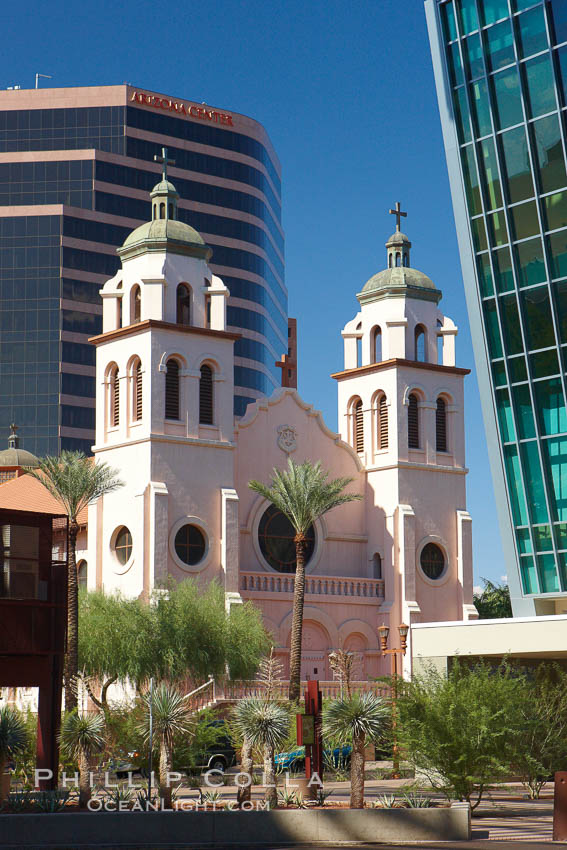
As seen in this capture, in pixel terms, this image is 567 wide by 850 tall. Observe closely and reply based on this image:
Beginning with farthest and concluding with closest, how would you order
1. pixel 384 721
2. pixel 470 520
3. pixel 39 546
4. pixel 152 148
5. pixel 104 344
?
pixel 152 148, pixel 470 520, pixel 104 344, pixel 39 546, pixel 384 721

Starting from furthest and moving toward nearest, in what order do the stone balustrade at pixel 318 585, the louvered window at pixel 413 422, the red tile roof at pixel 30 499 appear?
the louvered window at pixel 413 422, the red tile roof at pixel 30 499, the stone balustrade at pixel 318 585

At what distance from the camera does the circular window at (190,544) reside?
52531mm

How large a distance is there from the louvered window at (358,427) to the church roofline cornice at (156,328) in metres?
7.71

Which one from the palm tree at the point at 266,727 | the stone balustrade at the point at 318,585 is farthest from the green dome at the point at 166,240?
the palm tree at the point at 266,727

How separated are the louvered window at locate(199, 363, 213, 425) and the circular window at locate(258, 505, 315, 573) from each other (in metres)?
4.70

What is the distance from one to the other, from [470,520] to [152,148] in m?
56.4

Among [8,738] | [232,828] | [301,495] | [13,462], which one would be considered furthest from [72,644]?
[13,462]

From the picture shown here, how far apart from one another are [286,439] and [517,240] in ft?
58.3

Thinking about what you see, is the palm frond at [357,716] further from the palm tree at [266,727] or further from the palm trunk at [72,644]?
the palm trunk at [72,644]

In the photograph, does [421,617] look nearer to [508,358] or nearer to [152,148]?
[508,358]

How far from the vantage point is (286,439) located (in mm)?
57750

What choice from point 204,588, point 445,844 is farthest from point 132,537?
point 445,844

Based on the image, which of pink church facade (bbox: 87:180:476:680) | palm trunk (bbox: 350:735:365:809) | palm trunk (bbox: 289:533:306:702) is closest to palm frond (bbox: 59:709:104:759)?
palm trunk (bbox: 350:735:365:809)

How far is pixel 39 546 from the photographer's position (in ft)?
95.6
